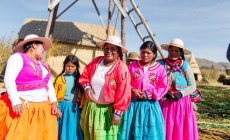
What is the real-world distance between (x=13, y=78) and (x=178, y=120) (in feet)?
7.09

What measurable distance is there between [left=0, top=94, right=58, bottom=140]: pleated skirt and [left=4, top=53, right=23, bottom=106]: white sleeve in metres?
0.15

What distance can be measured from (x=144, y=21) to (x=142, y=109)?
168 inches

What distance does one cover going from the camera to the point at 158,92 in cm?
352

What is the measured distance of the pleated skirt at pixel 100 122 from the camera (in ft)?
11.1

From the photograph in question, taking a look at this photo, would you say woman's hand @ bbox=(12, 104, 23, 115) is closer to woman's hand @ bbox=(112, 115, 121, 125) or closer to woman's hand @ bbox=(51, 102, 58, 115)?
woman's hand @ bbox=(51, 102, 58, 115)

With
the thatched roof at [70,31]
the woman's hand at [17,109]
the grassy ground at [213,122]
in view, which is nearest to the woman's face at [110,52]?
the woman's hand at [17,109]

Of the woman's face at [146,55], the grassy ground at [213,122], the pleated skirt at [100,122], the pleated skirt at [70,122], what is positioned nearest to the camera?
the pleated skirt at [100,122]

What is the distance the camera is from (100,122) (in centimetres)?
340

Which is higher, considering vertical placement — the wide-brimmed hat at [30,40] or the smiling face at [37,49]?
the wide-brimmed hat at [30,40]

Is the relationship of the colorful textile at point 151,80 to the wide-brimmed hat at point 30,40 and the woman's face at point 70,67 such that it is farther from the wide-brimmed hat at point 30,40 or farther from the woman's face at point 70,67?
the wide-brimmed hat at point 30,40

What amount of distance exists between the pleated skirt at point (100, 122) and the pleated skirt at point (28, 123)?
0.43 m

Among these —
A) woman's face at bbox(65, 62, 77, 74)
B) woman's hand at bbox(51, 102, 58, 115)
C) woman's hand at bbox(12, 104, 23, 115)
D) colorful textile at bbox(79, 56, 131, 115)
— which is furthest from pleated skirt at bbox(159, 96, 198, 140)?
woman's hand at bbox(12, 104, 23, 115)

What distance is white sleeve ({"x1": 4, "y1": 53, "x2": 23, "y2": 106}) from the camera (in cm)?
294

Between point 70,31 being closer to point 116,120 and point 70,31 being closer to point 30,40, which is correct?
point 30,40
